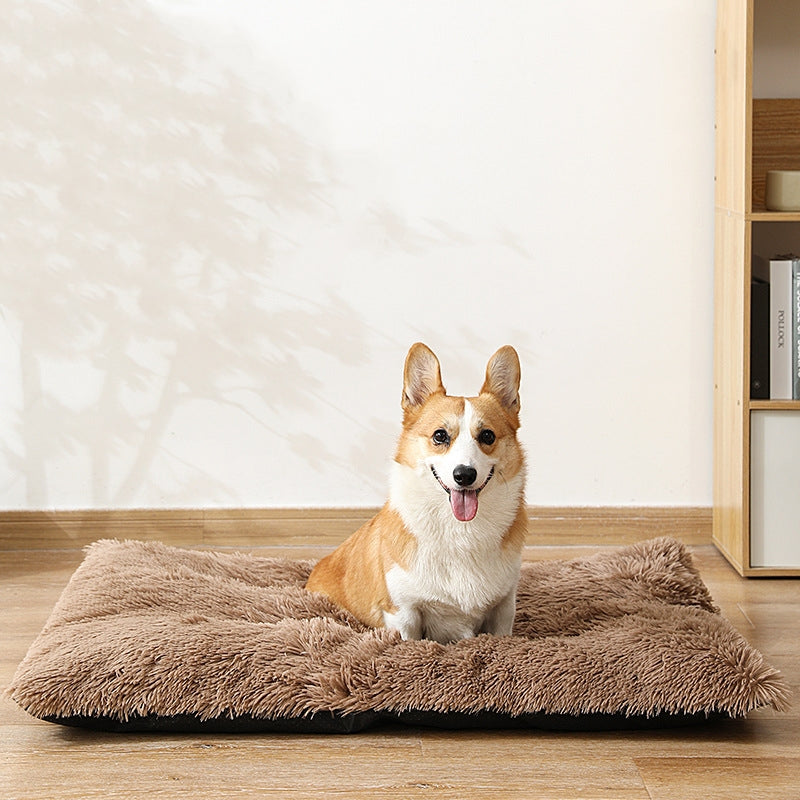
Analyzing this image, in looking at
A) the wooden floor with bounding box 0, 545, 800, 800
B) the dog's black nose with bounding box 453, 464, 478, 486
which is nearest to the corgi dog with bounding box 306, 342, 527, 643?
the dog's black nose with bounding box 453, 464, 478, 486

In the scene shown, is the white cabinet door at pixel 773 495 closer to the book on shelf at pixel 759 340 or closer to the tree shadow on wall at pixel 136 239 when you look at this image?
the book on shelf at pixel 759 340

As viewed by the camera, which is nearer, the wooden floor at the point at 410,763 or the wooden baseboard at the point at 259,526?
the wooden floor at the point at 410,763

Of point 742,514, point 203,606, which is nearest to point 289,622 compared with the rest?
point 203,606

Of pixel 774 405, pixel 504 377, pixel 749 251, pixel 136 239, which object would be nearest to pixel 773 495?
pixel 774 405

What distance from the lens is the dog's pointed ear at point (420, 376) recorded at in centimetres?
209

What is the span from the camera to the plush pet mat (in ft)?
6.12

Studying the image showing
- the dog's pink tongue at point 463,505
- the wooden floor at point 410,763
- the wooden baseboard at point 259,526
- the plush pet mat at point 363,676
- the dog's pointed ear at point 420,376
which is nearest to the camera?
the wooden floor at point 410,763

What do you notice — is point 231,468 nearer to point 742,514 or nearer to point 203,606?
point 203,606

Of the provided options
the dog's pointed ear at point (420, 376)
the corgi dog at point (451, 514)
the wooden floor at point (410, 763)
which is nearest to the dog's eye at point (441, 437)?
the corgi dog at point (451, 514)

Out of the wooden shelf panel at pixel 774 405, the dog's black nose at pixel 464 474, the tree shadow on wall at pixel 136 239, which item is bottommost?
the dog's black nose at pixel 464 474

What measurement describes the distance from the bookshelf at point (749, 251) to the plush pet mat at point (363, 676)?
2.45 ft

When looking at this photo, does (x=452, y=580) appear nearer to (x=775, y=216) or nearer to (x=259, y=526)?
(x=259, y=526)

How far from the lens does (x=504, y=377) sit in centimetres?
209

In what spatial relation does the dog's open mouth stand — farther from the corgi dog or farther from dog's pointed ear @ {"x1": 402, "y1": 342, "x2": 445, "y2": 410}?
dog's pointed ear @ {"x1": 402, "y1": 342, "x2": 445, "y2": 410}
